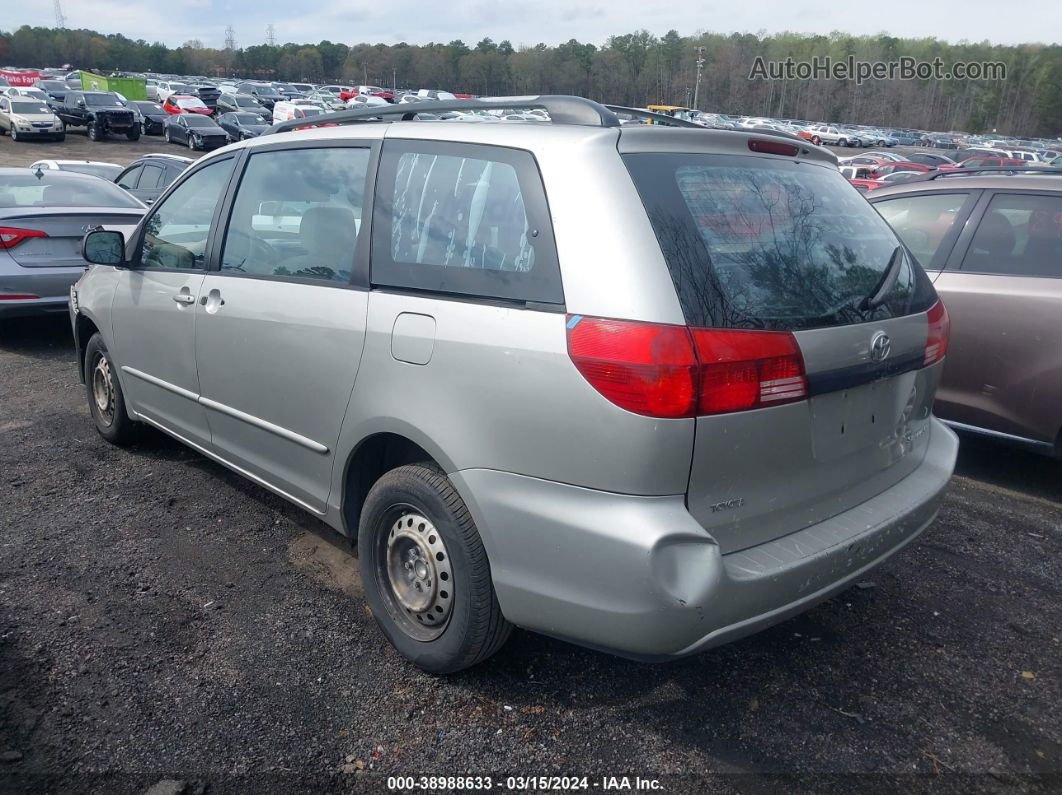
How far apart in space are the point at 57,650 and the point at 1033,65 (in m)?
128

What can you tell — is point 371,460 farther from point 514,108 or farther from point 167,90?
point 167,90

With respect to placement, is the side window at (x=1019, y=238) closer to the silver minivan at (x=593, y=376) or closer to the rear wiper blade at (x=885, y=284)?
the silver minivan at (x=593, y=376)

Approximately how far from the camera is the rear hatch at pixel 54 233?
22.9 ft

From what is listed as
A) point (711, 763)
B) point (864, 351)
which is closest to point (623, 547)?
point (711, 763)

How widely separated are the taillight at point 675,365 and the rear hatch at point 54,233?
6.01m

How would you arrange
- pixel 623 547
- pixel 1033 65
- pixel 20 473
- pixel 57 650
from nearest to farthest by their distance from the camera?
pixel 623 547 → pixel 57 650 → pixel 20 473 → pixel 1033 65

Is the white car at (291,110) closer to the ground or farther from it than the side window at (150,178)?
farther from it

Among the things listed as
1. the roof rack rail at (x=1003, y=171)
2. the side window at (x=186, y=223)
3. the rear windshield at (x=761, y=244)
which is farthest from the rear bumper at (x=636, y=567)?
the roof rack rail at (x=1003, y=171)

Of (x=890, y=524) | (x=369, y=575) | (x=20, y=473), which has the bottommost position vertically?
(x=20, y=473)

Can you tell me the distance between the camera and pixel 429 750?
8.32ft

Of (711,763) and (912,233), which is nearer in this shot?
(711,763)

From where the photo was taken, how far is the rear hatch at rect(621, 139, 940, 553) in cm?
231

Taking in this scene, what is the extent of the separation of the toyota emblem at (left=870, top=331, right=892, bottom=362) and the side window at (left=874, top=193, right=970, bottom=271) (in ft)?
8.47

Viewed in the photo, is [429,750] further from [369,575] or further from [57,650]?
[57,650]
